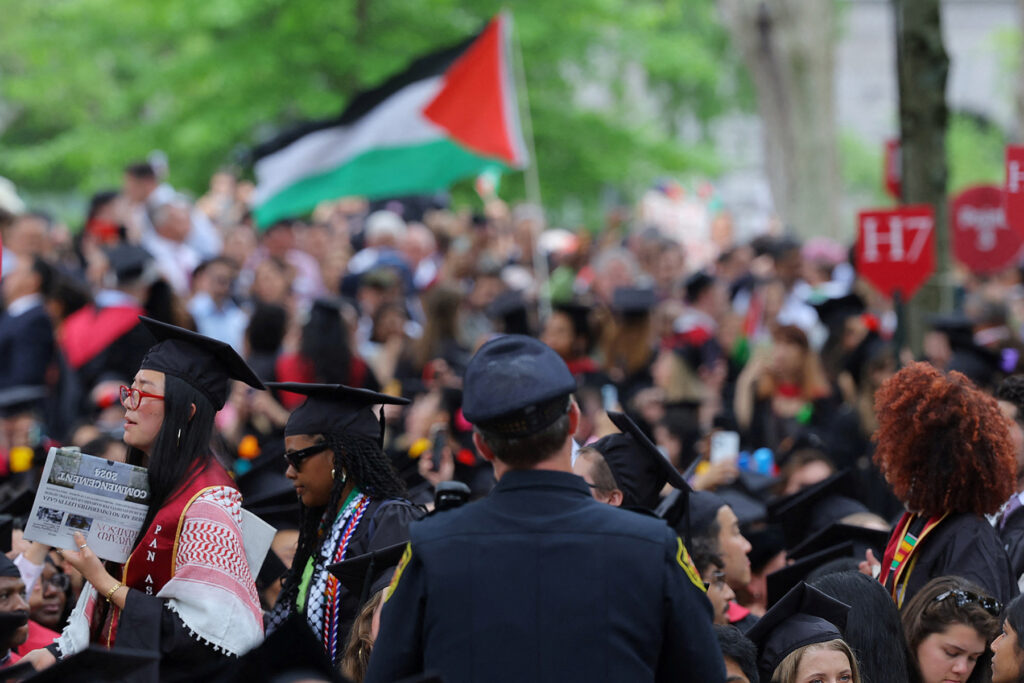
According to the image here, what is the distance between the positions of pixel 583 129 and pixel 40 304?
12.7m

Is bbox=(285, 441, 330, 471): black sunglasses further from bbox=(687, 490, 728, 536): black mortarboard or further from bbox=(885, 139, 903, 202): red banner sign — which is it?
bbox=(885, 139, 903, 202): red banner sign

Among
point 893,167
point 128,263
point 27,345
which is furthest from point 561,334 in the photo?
point 893,167

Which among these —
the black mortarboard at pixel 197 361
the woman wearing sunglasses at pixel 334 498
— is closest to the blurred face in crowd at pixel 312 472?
the woman wearing sunglasses at pixel 334 498

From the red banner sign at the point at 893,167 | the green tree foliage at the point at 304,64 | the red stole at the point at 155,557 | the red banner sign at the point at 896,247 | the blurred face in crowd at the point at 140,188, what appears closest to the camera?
the red stole at the point at 155,557

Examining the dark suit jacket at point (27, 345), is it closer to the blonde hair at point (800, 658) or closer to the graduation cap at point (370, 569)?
the graduation cap at point (370, 569)

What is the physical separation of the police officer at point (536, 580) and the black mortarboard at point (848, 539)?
260 cm

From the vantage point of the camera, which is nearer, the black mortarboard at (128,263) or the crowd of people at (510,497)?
the crowd of people at (510,497)

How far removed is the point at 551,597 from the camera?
3266 millimetres

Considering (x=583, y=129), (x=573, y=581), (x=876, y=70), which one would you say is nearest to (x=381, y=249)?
(x=583, y=129)

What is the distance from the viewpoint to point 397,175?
1301 cm

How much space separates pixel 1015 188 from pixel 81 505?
521cm

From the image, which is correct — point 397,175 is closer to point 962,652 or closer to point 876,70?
point 962,652

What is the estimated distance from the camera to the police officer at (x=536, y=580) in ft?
10.7

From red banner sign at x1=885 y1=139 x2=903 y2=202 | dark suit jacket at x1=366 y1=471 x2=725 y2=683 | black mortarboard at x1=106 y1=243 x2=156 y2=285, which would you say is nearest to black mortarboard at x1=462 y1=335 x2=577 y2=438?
dark suit jacket at x1=366 y1=471 x2=725 y2=683
